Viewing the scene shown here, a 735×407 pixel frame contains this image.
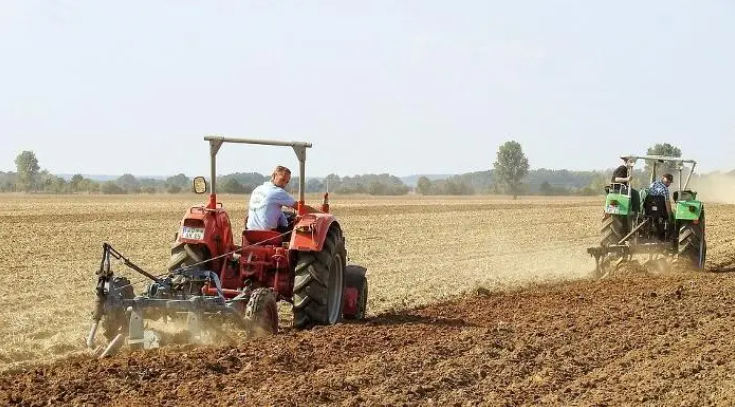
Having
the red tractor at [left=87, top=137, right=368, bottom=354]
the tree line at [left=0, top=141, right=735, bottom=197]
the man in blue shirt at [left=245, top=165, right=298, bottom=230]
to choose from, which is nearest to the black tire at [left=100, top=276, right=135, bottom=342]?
the red tractor at [left=87, top=137, right=368, bottom=354]

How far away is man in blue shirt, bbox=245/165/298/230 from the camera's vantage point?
867cm

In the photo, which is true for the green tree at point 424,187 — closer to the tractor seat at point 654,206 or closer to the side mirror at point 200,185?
the tractor seat at point 654,206

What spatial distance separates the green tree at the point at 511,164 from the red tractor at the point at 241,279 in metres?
95.7

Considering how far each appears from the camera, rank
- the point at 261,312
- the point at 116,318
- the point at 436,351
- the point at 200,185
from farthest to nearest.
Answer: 1. the point at 200,185
2. the point at 261,312
3. the point at 116,318
4. the point at 436,351

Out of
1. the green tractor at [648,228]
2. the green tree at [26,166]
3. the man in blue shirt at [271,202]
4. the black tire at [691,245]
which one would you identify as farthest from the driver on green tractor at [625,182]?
the green tree at [26,166]

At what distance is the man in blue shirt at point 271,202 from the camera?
8.67 meters

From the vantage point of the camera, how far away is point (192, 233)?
27.9ft

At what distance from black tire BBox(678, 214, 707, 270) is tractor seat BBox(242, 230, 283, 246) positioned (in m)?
8.23

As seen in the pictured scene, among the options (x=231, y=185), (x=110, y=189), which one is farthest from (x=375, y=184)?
(x=231, y=185)

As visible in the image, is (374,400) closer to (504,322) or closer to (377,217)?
(504,322)

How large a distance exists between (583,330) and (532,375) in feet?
6.35

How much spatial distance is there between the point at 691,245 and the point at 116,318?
1017 cm

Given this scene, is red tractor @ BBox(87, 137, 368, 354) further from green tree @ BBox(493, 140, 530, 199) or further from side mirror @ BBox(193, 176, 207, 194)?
green tree @ BBox(493, 140, 530, 199)

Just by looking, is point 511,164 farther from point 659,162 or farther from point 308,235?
point 308,235
